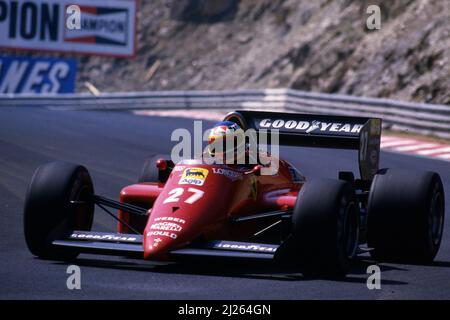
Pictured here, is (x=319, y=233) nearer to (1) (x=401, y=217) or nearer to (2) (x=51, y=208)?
(1) (x=401, y=217)

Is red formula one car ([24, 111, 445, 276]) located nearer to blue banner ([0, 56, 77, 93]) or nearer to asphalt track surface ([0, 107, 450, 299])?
asphalt track surface ([0, 107, 450, 299])

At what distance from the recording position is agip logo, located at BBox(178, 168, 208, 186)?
357 inches

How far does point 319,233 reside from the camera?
841 cm

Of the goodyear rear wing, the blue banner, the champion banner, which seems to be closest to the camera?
the goodyear rear wing

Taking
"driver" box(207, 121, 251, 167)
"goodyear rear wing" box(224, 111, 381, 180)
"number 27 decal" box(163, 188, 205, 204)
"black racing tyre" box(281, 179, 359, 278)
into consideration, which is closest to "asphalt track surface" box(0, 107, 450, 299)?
"black racing tyre" box(281, 179, 359, 278)

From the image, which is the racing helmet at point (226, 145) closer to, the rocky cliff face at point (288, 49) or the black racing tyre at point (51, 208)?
the black racing tyre at point (51, 208)

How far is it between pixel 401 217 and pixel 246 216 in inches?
54.3

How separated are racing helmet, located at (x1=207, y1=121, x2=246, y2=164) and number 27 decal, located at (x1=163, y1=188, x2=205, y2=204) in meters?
0.57

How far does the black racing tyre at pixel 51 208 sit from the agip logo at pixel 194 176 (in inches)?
38.8

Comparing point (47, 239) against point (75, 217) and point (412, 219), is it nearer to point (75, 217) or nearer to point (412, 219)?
point (75, 217)

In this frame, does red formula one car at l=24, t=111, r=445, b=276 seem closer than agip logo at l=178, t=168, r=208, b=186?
Yes

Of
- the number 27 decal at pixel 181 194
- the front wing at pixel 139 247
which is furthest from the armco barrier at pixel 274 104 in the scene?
the front wing at pixel 139 247

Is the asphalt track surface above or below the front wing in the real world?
below

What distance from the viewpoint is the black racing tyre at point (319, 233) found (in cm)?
841
